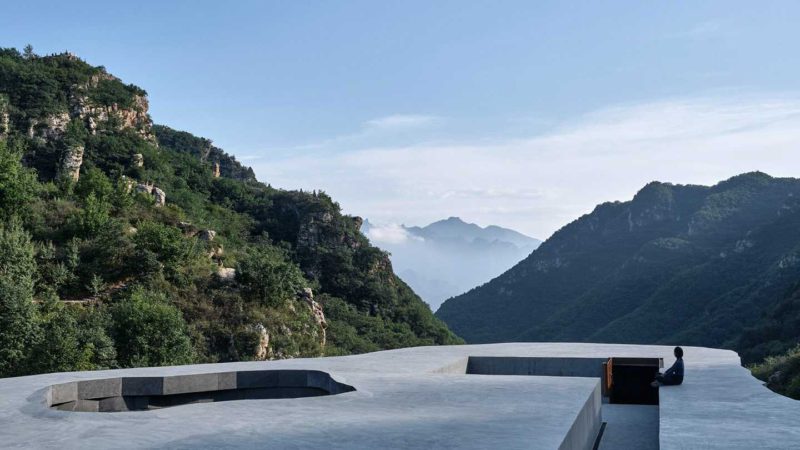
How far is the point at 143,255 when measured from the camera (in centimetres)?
2877

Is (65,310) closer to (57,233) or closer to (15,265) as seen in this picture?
(15,265)

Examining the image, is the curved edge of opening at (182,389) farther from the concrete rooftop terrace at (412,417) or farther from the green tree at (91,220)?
the green tree at (91,220)

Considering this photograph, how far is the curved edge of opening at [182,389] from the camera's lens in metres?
9.95

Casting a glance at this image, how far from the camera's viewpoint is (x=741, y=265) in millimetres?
58781

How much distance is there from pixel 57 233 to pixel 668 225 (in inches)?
2711

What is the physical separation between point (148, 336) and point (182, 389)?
39.0ft

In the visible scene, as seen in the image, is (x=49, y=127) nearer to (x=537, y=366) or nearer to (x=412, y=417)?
(x=537, y=366)

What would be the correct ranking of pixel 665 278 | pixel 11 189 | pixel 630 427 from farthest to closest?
pixel 665 278 < pixel 11 189 < pixel 630 427

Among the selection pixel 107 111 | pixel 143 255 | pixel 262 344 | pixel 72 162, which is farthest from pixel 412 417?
pixel 107 111

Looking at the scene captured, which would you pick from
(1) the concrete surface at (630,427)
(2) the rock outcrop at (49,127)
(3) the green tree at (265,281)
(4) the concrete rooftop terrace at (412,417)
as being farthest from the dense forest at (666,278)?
(2) the rock outcrop at (49,127)

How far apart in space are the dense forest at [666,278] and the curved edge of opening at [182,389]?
1148 inches

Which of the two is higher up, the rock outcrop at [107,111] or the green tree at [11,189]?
the rock outcrop at [107,111]

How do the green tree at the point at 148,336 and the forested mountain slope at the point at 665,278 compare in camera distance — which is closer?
the green tree at the point at 148,336

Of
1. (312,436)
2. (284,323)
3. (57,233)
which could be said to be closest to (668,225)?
(284,323)
